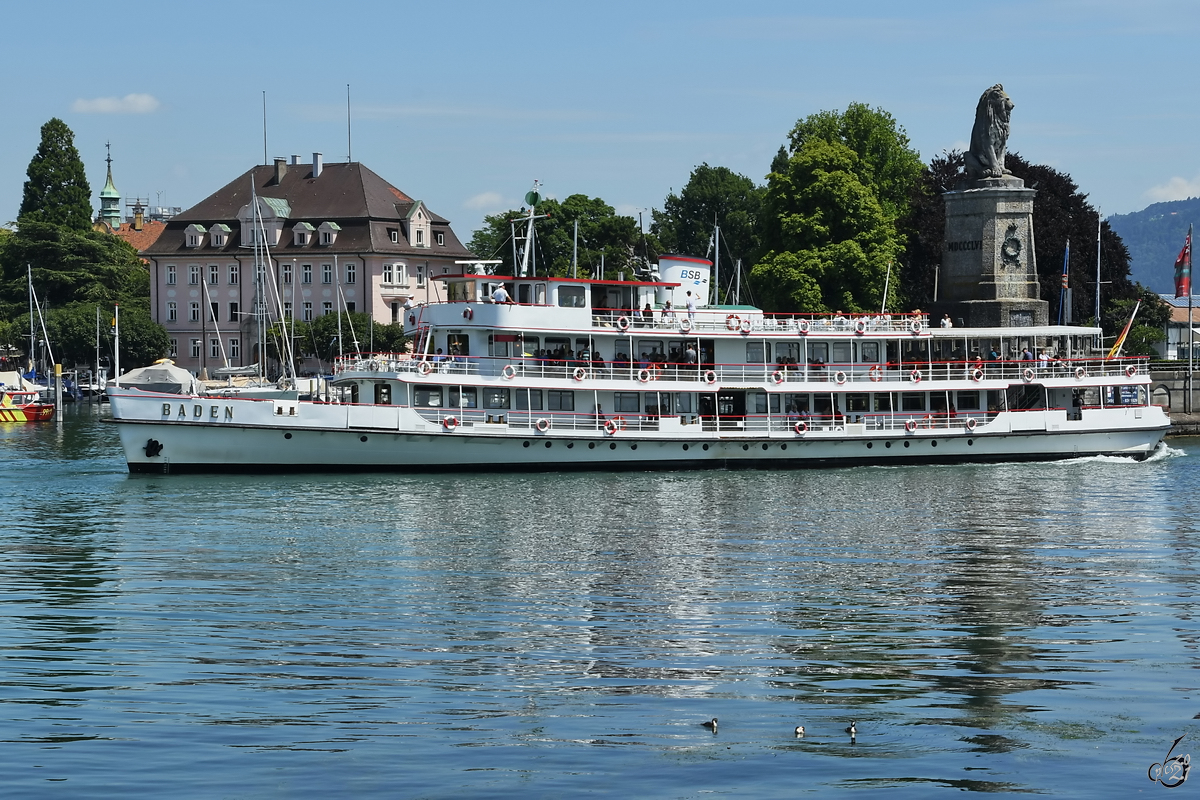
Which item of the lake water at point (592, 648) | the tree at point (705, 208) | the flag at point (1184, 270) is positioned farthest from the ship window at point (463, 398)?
the tree at point (705, 208)

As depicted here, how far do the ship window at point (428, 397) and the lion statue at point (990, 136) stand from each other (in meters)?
22.6

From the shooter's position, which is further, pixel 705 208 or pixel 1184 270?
pixel 705 208

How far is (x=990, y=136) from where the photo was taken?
2215 inches

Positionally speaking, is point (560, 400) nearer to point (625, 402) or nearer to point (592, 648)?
point (625, 402)

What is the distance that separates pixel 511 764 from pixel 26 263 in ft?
345

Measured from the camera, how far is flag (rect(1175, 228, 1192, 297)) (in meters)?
64.1

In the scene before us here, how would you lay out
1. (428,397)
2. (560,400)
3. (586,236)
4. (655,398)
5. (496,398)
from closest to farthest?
(428,397)
(496,398)
(560,400)
(655,398)
(586,236)

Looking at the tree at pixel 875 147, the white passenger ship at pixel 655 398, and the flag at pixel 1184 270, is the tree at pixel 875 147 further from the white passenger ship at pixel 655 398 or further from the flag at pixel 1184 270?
the white passenger ship at pixel 655 398

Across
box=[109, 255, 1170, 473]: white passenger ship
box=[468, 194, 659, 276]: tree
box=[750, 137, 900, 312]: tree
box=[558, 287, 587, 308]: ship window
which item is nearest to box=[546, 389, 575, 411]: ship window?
box=[109, 255, 1170, 473]: white passenger ship

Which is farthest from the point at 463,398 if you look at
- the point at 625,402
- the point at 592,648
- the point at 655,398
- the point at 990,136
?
the point at 592,648

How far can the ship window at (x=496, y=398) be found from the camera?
45.3m

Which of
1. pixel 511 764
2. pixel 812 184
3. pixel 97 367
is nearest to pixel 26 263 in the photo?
pixel 97 367

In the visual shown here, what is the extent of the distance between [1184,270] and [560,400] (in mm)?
32620

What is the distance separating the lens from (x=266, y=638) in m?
21.0
